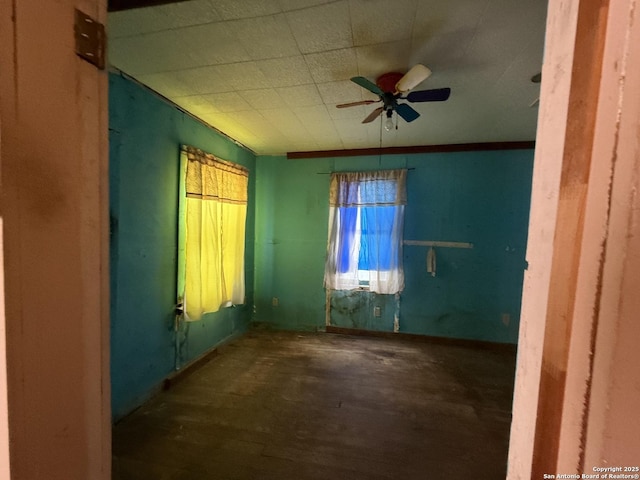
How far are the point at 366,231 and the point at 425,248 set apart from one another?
0.77m

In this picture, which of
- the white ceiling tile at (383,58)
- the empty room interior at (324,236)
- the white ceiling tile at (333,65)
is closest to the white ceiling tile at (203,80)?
the empty room interior at (324,236)

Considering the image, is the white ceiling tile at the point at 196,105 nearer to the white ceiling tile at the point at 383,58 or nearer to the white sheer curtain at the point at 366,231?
the white ceiling tile at the point at 383,58

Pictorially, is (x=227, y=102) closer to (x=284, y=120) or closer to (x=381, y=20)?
(x=284, y=120)

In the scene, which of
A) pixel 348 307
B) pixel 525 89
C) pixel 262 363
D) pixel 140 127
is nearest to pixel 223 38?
pixel 140 127

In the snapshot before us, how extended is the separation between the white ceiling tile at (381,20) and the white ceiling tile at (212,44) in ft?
2.19

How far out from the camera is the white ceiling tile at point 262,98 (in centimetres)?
204

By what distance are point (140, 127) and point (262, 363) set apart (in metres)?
2.37

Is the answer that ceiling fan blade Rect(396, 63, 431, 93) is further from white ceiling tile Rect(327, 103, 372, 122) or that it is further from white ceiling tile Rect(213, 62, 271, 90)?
white ceiling tile Rect(213, 62, 271, 90)

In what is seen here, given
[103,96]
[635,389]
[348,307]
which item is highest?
[103,96]

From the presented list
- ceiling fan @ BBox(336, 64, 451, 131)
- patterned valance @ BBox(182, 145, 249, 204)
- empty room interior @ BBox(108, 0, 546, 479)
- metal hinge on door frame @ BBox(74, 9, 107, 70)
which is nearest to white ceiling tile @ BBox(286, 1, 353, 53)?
empty room interior @ BBox(108, 0, 546, 479)

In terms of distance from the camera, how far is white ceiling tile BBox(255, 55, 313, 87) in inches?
65.1

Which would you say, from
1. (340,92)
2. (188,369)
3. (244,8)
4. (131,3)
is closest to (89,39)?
(131,3)

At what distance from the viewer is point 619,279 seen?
274 millimetres

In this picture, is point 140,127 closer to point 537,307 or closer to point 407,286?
point 537,307
